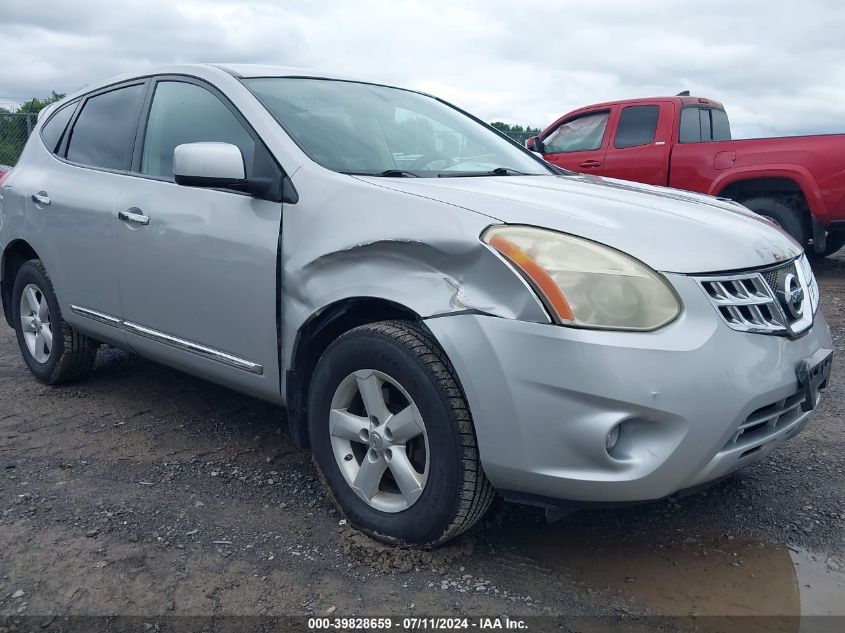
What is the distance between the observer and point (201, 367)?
3.29 meters

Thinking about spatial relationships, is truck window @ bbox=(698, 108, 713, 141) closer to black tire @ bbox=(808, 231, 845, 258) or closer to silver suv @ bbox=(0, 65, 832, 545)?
black tire @ bbox=(808, 231, 845, 258)

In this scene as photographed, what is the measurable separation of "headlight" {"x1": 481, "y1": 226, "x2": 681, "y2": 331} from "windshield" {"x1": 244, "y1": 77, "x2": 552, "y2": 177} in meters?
0.89

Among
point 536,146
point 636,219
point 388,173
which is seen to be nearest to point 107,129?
point 388,173

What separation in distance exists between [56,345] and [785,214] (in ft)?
21.2

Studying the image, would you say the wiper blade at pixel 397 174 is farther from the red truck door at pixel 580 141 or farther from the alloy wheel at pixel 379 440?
the red truck door at pixel 580 141

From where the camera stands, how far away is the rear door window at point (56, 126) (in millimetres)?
4414

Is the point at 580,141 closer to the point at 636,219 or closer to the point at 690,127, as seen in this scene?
the point at 690,127

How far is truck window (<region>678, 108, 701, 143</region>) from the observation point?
8417 millimetres

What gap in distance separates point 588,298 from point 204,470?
196cm

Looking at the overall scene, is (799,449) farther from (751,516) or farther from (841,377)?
(841,377)

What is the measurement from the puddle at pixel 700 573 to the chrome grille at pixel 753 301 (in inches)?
30.9

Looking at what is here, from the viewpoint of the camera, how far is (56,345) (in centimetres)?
437

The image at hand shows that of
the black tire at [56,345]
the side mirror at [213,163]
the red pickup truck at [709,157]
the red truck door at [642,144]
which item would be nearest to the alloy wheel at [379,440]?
the side mirror at [213,163]

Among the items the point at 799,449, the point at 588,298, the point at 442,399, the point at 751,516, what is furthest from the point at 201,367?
the point at 799,449
